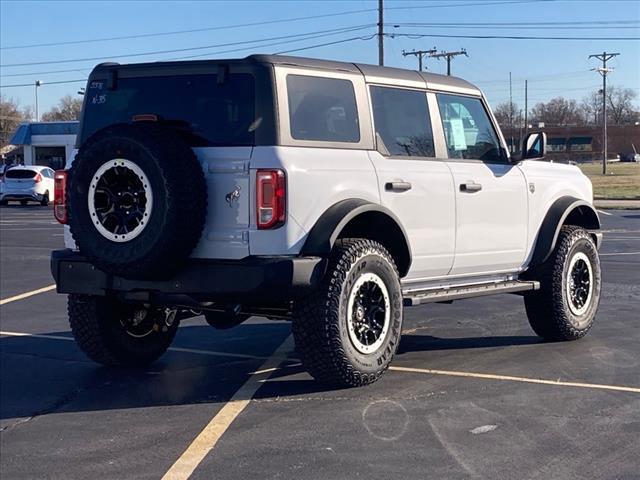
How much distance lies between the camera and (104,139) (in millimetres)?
5918

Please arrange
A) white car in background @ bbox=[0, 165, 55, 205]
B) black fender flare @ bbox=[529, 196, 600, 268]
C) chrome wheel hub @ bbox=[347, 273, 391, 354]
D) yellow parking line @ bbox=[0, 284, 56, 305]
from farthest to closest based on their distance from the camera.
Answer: white car in background @ bbox=[0, 165, 55, 205] → yellow parking line @ bbox=[0, 284, 56, 305] → black fender flare @ bbox=[529, 196, 600, 268] → chrome wheel hub @ bbox=[347, 273, 391, 354]

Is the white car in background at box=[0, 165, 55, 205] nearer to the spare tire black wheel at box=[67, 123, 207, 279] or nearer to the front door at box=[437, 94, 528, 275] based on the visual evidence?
the front door at box=[437, 94, 528, 275]

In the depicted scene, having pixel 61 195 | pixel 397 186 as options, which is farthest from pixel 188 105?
pixel 397 186

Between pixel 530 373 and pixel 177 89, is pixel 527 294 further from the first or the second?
pixel 177 89

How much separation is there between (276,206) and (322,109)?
958mm

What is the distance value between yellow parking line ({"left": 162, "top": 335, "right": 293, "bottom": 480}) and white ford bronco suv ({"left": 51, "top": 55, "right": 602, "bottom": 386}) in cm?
52

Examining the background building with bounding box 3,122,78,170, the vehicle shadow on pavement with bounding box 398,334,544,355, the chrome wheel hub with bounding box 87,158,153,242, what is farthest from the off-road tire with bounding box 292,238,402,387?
the background building with bounding box 3,122,78,170

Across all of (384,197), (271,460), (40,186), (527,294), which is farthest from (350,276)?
(40,186)

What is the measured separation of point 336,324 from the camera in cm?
602

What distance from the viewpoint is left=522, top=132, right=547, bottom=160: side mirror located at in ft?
26.1

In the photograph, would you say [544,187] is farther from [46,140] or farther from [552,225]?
[46,140]

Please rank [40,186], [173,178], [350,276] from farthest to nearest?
[40,186]
[350,276]
[173,178]

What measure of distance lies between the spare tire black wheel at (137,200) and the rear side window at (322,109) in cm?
79

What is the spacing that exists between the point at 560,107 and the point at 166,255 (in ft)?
458
